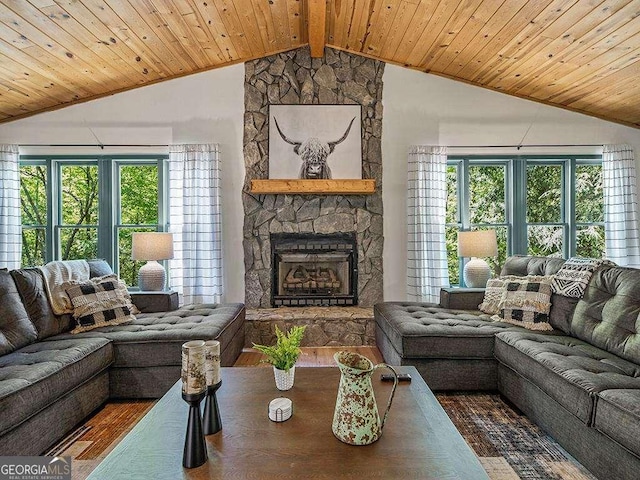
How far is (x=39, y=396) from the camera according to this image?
1.81 m

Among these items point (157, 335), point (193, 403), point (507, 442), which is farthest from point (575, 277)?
point (157, 335)

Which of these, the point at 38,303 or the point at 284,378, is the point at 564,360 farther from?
the point at 38,303

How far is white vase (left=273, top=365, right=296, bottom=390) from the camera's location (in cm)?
169

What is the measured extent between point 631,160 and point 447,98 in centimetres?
220

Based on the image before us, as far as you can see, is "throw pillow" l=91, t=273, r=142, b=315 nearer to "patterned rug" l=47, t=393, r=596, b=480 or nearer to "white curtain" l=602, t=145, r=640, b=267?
"patterned rug" l=47, t=393, r=596, b=480

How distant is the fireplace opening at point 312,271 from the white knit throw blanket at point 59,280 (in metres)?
1.94

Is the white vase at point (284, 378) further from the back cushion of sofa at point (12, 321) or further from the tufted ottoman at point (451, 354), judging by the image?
the back cushion of sofa at point (12, 321)

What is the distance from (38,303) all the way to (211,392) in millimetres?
2013

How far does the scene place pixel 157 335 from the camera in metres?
2.52

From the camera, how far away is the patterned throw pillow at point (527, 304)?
2750 millimetres

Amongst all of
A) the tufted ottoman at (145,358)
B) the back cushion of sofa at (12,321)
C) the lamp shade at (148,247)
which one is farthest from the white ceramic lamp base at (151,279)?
the back cushion of sofa at (12,321)

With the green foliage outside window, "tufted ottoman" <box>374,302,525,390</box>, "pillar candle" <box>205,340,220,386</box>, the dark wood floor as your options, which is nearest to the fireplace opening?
"tufted ottoman" <box>374,302,525,390</box>

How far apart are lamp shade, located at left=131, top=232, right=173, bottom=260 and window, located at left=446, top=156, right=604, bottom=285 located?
326cm

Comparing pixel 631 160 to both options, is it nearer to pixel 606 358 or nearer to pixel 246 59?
pixel 606 358
